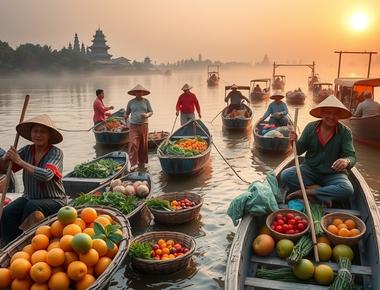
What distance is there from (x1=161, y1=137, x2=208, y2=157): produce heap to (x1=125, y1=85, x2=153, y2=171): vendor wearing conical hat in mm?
652

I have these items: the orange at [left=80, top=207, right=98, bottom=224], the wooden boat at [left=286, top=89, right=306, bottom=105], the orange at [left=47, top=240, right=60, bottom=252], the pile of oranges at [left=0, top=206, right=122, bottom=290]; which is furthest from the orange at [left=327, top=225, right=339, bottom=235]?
the wooden boat at [left=286, top=89, right=306, bottom=105]

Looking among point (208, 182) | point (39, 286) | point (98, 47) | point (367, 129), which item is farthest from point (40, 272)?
point (98, 47)

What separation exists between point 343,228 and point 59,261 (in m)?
2.70

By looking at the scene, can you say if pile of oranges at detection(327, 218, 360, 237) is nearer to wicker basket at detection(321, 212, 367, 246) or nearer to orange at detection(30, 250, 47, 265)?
wicker basket at detection(321, 212, 367, 246)

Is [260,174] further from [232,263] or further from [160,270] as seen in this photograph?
[232,263]

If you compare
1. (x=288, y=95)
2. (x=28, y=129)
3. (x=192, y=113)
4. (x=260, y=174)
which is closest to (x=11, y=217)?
(x=28, y=129)

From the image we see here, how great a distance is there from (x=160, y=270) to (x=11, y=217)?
1.79 meters

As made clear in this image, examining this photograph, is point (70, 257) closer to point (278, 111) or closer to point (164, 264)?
point (164, 264)

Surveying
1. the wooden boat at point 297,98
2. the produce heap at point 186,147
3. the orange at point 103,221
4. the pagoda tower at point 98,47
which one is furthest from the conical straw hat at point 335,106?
the pagoda tower at point 98,47

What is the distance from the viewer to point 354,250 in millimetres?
3648

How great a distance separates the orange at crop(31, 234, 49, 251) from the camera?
126 inches

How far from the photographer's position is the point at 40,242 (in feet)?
10.5

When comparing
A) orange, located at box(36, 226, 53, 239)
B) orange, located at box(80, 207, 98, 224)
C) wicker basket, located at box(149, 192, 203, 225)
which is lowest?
wicker basket, located at box(149, 192, 203, 225)

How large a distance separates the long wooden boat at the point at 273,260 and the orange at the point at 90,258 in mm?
1118
